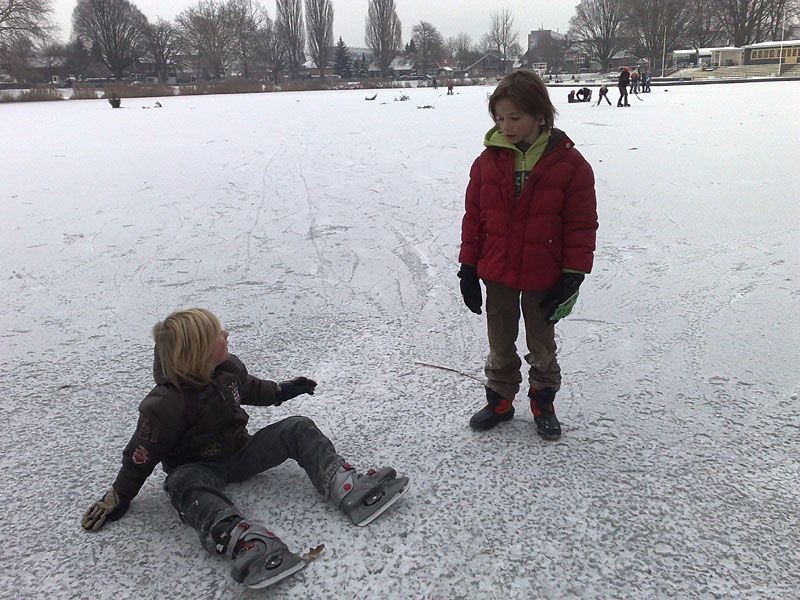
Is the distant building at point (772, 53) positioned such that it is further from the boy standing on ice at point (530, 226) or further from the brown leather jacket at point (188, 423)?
the brown leather jacket at point (188, 423)

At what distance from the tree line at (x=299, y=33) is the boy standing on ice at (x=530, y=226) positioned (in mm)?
62994

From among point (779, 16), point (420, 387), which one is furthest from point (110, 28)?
point (420, 387)

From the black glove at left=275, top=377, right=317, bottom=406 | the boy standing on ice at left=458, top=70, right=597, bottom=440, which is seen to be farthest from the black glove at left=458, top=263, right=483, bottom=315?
the black glove at left=275, top=377, right=317, bottom=406

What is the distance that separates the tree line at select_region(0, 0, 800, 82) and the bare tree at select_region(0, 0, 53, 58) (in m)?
19.8

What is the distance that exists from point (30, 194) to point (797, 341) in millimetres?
8070

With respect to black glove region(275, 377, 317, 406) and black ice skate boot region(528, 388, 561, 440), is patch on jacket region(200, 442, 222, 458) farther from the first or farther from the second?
black ice skate boot region(528, 388, 561, 440)

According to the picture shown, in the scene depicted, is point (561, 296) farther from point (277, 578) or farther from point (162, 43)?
point (162, 43)

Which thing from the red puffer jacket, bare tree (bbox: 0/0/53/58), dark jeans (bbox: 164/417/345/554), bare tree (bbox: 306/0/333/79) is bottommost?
dark jeans (bbox: 164/417/345/554)

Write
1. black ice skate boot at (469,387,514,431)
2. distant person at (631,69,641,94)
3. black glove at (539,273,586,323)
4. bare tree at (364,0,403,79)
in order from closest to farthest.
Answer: black glove at (539,273,586,323) → black ice skate boot at (469,387,514,431) → distant person at (631,69,641,94) → bare tree at (364,0,403,79)

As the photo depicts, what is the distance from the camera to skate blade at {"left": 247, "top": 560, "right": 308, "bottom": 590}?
1.67 m

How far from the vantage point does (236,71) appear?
72.8 meters

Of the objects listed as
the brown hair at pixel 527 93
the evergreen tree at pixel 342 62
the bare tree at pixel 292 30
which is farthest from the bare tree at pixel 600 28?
the brown hair at pixel 527 93

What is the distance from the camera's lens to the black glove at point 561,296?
7.18 feet

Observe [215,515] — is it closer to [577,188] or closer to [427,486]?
[427,486]
